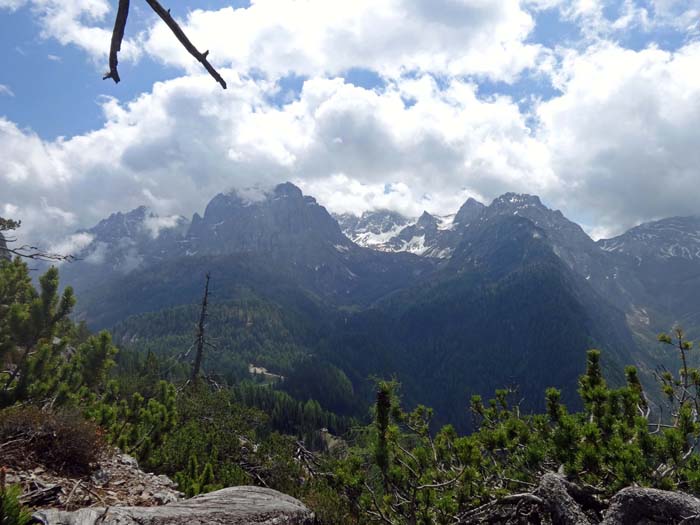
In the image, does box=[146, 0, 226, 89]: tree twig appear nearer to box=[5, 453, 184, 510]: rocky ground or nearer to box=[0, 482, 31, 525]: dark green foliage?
box=[0, 482, 31, 525]: dark green foliage

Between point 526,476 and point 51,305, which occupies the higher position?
point 51,305

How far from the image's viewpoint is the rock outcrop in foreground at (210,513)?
6.20m

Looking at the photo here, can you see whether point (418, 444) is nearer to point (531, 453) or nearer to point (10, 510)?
point (531, 453)

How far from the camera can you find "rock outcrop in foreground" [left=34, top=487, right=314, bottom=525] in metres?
6.20

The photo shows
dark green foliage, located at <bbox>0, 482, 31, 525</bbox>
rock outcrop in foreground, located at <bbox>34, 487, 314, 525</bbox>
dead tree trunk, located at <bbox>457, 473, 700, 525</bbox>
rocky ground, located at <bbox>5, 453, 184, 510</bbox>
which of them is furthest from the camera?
rocky ground, located at <bbox>5, 453, 184, 510</bbox>

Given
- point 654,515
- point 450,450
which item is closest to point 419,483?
point 450,450

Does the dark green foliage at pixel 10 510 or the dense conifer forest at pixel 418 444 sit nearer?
the dark green foliage at pixel 10 510

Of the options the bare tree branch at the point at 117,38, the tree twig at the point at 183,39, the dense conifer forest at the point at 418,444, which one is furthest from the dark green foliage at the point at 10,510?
the tree twig at the point at 183,39

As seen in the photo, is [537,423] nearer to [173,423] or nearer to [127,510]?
[127,510]

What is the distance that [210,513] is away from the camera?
7.32m

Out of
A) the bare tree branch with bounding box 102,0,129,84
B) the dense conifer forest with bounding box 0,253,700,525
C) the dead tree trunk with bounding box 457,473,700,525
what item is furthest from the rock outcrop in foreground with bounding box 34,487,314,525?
the bare tree branch with bounding box 102,0,129,84

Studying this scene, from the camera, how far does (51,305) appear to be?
16.9 meters

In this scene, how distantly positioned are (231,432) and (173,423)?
477 cm

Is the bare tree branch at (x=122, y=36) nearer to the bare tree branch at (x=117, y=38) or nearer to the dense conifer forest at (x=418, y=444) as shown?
the bare tree branch at (x=117, y=38)
